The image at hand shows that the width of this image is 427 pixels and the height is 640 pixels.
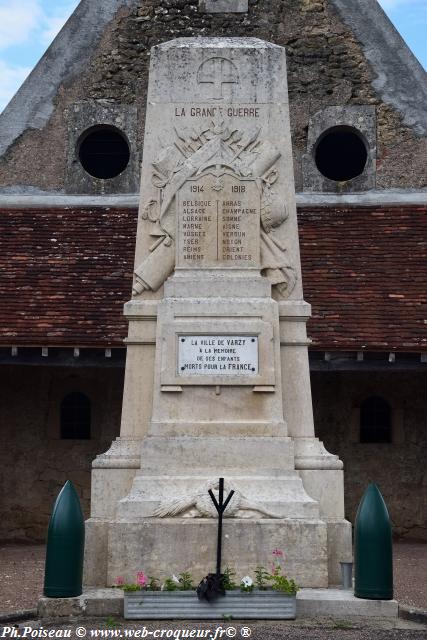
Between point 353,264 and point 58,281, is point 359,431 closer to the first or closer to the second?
point 353,264

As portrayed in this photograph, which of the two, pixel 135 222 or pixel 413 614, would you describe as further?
pixel 135 222

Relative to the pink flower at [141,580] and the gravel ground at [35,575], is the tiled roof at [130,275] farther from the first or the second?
the pink flower at [141,580]

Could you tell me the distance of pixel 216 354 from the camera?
8266mm

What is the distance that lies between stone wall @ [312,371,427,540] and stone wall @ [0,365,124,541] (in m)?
2.81

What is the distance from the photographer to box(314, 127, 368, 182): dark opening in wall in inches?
663

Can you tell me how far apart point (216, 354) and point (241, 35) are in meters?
9.56

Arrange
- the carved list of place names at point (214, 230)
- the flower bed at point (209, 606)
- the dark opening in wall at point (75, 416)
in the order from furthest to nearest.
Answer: the dark opening in wall at point (75, 416), the carved list of place names at point (214, 230), the flower bed at point (209, 606)

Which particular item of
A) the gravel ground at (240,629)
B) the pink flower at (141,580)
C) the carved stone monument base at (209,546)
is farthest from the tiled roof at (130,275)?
the gravel ground at (240,629)

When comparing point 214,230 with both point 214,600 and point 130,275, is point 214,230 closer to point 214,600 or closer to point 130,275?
point 214,600

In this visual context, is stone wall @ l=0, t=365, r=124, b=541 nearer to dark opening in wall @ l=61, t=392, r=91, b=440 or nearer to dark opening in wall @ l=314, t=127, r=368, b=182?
dark opening in wall @ l=61, t=392, r=91, b=440

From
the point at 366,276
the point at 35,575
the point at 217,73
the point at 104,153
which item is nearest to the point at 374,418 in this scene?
the point at 366,276

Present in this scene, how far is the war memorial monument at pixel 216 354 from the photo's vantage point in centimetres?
775

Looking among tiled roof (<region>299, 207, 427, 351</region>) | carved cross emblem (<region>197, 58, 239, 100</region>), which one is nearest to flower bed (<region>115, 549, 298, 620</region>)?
carved cross emblem (<region>197, 58, 239, 100</region>)

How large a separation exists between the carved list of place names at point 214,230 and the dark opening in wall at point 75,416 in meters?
7.81
